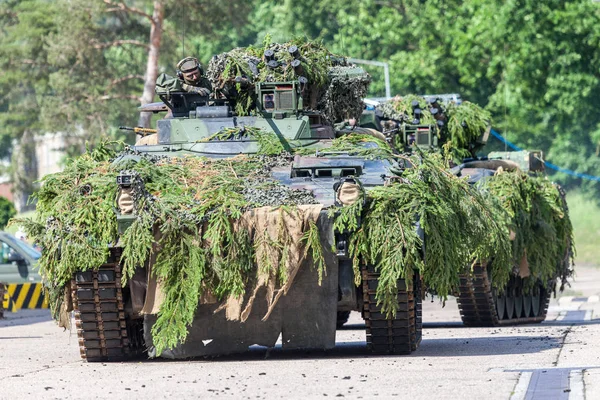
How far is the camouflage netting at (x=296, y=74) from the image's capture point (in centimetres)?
1577

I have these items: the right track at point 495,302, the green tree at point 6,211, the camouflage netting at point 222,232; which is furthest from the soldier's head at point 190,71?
the green tree at point 6,211

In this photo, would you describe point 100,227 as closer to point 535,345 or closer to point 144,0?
point 535,345

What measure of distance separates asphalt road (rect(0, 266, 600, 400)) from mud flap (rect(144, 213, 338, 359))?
0.53 feet

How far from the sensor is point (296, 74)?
15875 millimetres

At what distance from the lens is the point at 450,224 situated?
517 inches

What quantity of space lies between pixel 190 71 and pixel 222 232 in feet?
12.8

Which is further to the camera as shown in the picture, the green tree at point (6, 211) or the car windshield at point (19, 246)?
the green tree at point (6, 211)

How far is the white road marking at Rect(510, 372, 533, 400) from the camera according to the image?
980 cm

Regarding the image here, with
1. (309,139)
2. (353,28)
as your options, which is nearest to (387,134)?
(309,139)

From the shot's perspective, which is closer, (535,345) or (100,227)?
(100,227)

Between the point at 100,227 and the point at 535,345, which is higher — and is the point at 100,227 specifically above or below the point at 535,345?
above

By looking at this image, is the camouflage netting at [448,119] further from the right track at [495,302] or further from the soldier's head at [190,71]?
the soldier's head at [190,71]

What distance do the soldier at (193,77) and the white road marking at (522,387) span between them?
5907 mm

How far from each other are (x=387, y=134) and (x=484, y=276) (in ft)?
6.93
